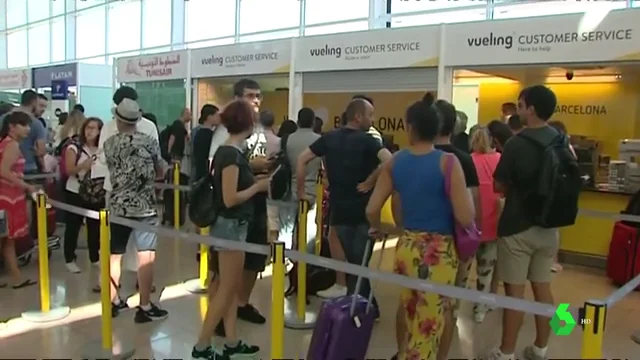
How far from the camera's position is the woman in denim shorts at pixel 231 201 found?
9.62 feet

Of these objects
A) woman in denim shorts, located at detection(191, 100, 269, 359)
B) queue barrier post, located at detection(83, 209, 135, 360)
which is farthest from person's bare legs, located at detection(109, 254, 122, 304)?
woman in denim shorts, located at detection(191, 100, 269, 359)

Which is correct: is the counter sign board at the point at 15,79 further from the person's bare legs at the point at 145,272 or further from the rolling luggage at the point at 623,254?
the rolling luggage at the point at 623,254

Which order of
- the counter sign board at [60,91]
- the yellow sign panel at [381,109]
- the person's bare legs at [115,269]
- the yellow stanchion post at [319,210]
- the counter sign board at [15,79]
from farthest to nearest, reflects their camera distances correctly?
1. the counter sign board at [15,79]
2. the counter sign board at [60,91]
3. the yellow sign panel at [381,109]
4. the yellow stanchion post at [319,210]
5. the person's bare legs at [115,269]

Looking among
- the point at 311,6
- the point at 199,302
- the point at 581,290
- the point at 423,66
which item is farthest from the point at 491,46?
the point at 311,6

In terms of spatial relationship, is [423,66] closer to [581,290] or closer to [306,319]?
[581,290]

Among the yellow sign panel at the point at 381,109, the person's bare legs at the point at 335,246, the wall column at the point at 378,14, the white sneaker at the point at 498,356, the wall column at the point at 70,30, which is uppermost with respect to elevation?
the wall column at the point at 70,30

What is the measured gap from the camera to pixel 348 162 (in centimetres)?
358

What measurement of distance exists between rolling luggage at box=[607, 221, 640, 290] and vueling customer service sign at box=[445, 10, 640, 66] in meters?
1.49

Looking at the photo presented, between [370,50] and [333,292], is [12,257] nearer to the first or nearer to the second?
[333,292]

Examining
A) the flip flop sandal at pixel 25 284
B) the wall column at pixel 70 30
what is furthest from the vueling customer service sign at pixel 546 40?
the wall column at pixel 70 30

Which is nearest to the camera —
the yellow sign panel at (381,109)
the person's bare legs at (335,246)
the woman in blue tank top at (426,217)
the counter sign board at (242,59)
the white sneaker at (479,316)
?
the woman in blue tank top at (426,217)

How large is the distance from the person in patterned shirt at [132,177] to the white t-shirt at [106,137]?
4.5 inches

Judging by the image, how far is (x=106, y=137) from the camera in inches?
157

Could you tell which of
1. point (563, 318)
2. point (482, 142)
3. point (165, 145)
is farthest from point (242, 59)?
point (563, 318)
